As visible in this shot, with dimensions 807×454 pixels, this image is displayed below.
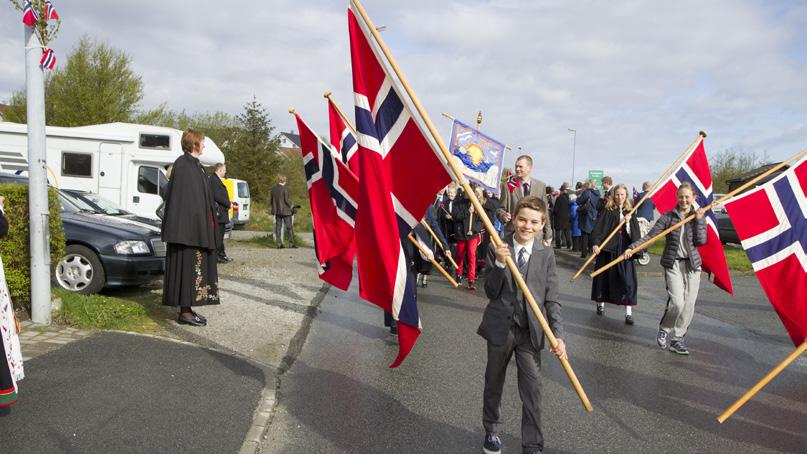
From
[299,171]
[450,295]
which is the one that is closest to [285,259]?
[450,295]

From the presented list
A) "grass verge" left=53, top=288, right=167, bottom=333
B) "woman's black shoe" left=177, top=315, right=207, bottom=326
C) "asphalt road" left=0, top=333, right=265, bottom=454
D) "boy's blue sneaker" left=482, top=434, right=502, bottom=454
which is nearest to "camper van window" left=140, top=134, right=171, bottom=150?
"grass verge" left=53, top=288, right=167, bottom=333

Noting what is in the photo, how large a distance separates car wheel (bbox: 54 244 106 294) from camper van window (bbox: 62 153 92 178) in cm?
894

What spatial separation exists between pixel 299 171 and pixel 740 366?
31670mm

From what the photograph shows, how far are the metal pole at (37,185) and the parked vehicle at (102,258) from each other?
1594mm

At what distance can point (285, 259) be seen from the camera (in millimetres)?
14258

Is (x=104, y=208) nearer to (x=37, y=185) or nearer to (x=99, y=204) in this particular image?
(x=99, y=204)

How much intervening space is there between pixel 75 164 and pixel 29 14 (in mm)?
10969

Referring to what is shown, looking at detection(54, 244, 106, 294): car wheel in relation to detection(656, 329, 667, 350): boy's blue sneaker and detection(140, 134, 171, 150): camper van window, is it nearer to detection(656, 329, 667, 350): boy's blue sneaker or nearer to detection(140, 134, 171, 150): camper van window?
detection(656, 329, 667, 350): boy's blue sneaker

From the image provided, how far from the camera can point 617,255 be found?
9039 mm

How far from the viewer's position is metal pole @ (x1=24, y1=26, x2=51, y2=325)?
6066 mm

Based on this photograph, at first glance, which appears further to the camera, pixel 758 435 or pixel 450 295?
pixel 450 295

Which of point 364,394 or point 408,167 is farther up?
point 408,167

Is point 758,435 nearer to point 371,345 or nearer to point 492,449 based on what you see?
point 492,449

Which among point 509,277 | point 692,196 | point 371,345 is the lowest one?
point 371,345
